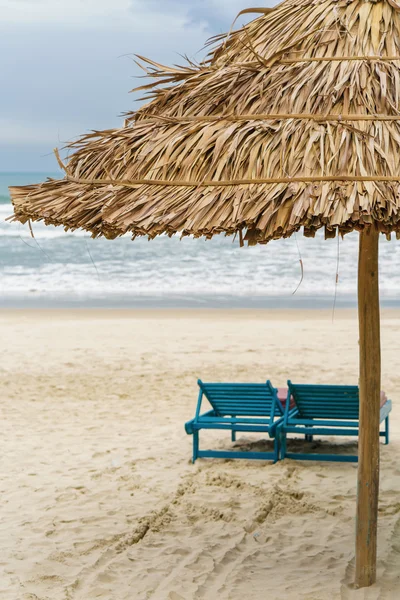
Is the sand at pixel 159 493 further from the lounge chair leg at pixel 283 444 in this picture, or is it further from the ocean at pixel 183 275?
the ocean at pixel 183 275

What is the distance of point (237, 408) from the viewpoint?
20.8 feet

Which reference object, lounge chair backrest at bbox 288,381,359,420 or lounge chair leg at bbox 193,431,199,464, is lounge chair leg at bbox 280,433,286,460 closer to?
lounge chair backrest at bbox 288,381,359,420

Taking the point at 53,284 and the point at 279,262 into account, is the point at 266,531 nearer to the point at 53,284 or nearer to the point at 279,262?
the point at 53,284

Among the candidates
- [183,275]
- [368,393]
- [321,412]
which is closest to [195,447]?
[321,412]

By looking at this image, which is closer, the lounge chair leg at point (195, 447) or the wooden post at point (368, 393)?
the wooden post at point (368, 393)

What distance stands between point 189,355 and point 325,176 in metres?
7.70

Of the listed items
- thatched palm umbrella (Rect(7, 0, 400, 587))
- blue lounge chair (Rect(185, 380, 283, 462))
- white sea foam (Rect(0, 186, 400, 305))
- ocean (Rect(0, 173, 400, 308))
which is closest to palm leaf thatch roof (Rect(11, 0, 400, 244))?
thatched palm umbrella (Rect(7, 0, 400, 587))

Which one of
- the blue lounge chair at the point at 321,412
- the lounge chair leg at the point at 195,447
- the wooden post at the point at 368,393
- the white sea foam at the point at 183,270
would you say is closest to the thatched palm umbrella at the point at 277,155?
the wooden post at the point at 368,393

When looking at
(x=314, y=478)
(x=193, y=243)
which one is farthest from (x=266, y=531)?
(x=193, y=243)

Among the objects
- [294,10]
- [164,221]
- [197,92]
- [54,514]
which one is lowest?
[54,514]

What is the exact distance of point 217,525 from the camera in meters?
4.97

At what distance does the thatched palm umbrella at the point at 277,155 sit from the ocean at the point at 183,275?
34.7 feet

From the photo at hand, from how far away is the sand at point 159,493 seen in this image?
415cm

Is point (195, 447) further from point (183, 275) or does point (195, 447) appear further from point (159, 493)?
point (183, 275)
